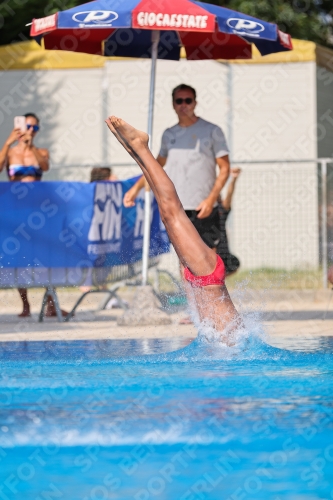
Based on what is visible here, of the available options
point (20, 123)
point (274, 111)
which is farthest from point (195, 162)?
point (274, 111)

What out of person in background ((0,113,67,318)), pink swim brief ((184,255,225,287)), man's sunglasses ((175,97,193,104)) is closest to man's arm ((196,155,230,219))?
man's sunglasses ((175,97,193,104))

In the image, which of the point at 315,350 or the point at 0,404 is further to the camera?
the point at 315,350

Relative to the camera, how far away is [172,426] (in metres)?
3.74

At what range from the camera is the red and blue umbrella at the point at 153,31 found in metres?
8.79

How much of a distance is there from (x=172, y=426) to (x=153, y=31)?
6.79m

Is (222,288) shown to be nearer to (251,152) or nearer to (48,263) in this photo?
(48,263)

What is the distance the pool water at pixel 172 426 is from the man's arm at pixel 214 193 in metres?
2.84

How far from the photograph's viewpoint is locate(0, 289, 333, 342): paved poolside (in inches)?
315

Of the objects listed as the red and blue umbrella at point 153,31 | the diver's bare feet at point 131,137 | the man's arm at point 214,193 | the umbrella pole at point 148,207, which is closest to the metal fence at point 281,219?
the red and blue umbrella at point 153,31

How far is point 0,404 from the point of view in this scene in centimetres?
449

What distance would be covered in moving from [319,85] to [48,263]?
31.6ft

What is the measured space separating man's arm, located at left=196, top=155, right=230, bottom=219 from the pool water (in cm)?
284

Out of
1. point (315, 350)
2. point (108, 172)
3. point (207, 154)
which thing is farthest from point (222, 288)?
point (108, 172)

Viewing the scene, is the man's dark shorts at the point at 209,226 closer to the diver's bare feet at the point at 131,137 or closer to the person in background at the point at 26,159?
the person in background at the point at 26,159
